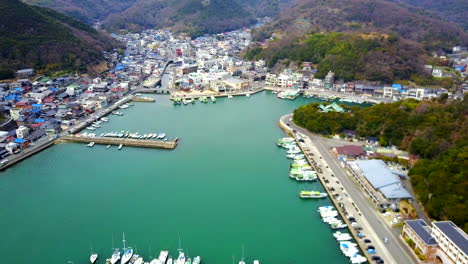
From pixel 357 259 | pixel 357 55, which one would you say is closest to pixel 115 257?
pixel 357 259

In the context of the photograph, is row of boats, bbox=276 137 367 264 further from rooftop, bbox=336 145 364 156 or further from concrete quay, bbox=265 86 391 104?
concrete quay, bbox=265 86 391 104

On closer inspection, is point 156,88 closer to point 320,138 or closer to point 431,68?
point 320,138

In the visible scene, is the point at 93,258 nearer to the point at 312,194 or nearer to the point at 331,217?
the point at 331,217

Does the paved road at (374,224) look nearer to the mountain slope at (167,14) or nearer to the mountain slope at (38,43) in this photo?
the mountain slope at (38,43)

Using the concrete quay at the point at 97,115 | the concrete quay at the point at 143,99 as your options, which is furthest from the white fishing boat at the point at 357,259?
the concrete quay at the point at 143,99

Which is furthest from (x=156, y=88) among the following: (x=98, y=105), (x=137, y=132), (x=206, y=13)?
(x=206, y=13)
